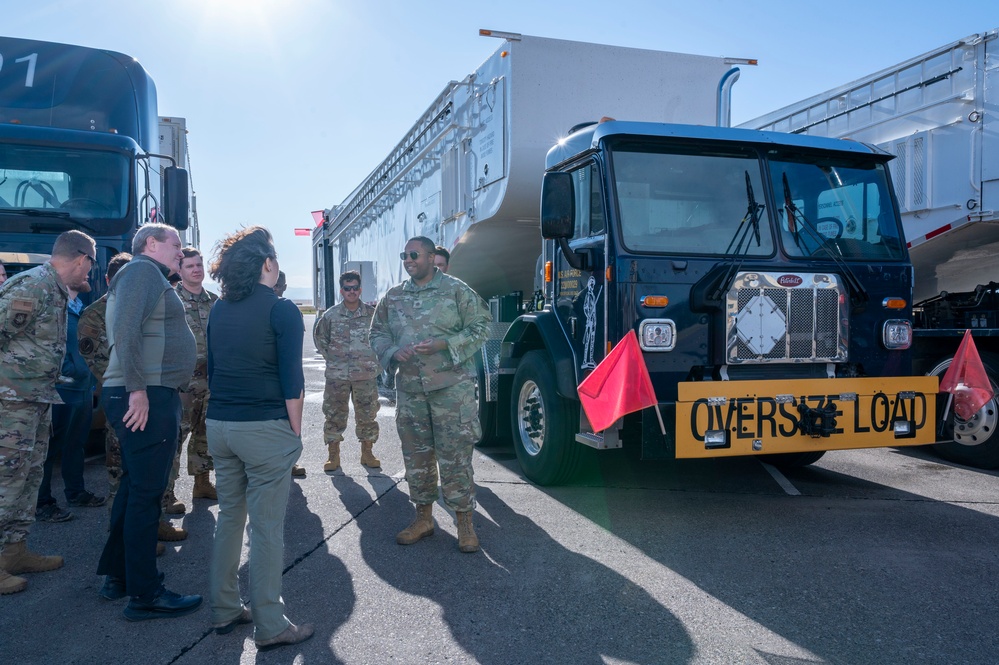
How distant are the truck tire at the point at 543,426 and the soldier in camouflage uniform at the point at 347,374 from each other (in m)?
1.35

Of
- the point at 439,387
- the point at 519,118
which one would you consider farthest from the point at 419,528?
the point at 519,118

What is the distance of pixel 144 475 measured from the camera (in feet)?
12.0

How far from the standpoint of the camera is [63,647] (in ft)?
11.2

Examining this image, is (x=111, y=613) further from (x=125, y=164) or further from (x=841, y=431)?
(x=125, y=164)

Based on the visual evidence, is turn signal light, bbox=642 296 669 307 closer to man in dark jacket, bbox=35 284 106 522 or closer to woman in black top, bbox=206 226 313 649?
woman in black top, bbox=206 226 313 649

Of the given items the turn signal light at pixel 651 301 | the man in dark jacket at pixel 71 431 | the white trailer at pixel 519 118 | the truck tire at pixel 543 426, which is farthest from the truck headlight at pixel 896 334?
the man in dark jacket at pixel 71 431

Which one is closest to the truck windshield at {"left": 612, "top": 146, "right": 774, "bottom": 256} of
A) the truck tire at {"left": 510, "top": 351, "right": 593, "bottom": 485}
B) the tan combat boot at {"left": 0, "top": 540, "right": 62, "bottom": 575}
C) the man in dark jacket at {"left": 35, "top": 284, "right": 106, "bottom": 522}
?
the truck tire at {"left": 510, "top": 351, "right": 593, "bottom": 485}

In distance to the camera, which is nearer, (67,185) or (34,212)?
(34,212)

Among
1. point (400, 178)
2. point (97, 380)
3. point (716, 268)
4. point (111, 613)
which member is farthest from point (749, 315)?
point (400, 178)

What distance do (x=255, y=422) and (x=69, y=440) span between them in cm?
310

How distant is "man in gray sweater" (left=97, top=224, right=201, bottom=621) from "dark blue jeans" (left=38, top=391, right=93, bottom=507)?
6.39ft

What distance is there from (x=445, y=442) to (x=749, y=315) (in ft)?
6.85

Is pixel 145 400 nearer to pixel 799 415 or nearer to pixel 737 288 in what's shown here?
pixel 737 288

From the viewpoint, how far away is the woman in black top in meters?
3.35
